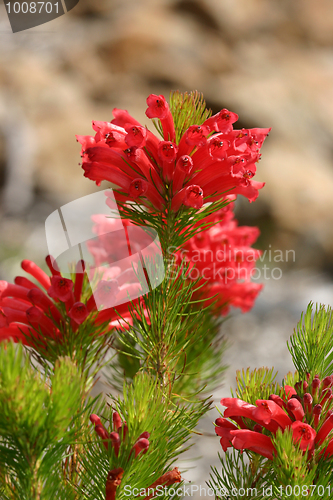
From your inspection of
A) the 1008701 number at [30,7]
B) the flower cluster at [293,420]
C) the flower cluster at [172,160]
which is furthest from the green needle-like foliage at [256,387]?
the 1008701 number at [30,7]

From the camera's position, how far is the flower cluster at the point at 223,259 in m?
0.50

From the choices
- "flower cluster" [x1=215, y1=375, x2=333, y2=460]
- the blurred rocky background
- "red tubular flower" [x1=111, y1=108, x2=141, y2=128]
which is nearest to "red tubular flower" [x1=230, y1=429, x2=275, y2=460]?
"flower cluster" [x1=215, y1=375, x2=333, y2=460]

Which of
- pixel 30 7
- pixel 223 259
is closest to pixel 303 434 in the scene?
pixel 223 259

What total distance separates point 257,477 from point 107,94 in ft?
5.89

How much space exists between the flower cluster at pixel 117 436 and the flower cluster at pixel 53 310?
84mm

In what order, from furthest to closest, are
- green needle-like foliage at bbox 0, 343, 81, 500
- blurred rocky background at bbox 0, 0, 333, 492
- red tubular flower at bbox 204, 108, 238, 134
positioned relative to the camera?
blurred rocky background at bbox 0, 0, 333, 492 < red tubular flower at bbox 204, 108, 238, 134 < green needle-like foliage at bbox 0, 343, 81, 500

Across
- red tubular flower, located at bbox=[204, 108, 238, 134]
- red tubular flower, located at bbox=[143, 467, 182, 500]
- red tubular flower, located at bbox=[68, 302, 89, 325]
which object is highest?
red tubular flower, located at bbox=[204, 108, 238, 134]

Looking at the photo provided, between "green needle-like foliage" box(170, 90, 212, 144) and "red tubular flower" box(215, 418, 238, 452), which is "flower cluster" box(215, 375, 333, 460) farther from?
"green needle-like foliage" box(170, 90, 212, 144)

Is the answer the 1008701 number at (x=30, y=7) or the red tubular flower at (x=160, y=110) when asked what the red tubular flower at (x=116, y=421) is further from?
the 1008701 number at (x=30, y=7)

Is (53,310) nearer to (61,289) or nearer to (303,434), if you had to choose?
(61,289)

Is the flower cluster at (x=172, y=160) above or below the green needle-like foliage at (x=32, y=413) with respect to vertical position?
above

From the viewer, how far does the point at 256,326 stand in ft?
4.90

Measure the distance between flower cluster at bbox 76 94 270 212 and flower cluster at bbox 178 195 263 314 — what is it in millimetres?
205

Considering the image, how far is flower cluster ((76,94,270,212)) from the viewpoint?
0.84ft
